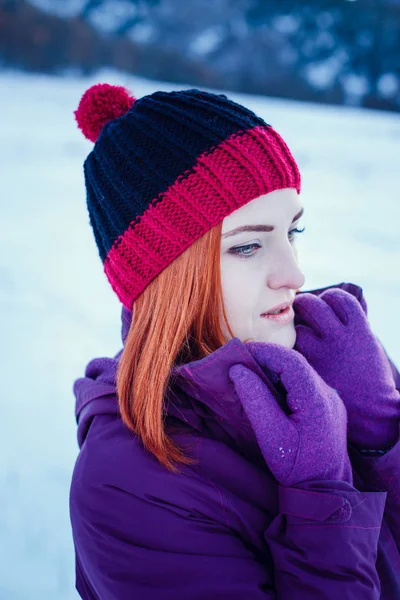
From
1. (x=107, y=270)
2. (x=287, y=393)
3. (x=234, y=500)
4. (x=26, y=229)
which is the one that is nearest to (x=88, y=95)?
(x=107, y=270)

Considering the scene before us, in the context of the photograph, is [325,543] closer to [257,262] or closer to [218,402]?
[218,402]

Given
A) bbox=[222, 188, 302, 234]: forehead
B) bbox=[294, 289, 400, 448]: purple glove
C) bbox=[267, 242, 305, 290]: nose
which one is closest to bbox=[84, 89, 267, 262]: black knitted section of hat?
bbox=[222, 188, 302, 234]: forehead

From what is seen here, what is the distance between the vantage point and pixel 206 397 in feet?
3.09

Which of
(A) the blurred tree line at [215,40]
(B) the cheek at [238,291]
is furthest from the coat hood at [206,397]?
(A) the blurred tree line at [215,40]

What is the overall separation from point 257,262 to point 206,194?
0.55 ft

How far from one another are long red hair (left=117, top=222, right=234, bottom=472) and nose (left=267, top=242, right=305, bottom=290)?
4.4 inches

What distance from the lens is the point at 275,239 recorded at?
3.22 feet

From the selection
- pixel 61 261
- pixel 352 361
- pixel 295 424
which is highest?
pixel 61 261

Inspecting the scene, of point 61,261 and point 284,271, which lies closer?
point 284,271

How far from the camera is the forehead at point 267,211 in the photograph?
3.14 feet

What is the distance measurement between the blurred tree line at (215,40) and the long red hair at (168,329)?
233cm

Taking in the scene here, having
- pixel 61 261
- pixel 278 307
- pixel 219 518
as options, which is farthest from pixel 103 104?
pixel 61 261

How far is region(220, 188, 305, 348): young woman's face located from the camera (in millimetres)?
963

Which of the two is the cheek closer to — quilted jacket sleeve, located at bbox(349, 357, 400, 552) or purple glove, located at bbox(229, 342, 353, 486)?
purple glove, located at bbox(229, 342, 353, 486)
